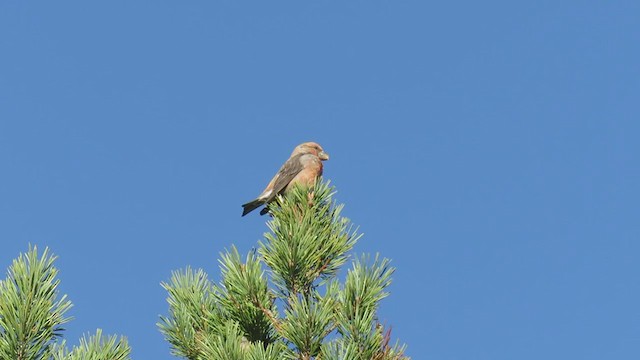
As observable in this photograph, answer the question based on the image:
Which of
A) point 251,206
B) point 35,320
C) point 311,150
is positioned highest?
point 311,150

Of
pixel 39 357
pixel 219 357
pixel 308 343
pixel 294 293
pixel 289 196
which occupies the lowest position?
pixel 39 357

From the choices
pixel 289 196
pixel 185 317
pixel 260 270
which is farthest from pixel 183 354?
pixel 289 196

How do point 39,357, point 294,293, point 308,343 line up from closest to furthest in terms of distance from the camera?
point 39,357, point 308,343, point 294,293

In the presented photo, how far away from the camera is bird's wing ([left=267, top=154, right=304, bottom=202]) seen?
8625 millimetres

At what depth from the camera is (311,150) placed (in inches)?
393

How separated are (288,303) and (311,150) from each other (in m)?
5.58

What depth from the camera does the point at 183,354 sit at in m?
Result: 4.50

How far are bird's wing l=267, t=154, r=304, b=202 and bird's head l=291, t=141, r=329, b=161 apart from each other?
0.68 meters

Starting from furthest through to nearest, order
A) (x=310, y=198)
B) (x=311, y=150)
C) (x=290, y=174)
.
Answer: (x=311, y=150), (x=290, y=174), (x=310, y=198)

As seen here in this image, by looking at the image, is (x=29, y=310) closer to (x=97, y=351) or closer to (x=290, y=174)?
(x=97, y=351)

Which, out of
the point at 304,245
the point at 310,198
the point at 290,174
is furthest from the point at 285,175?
the point at 304,245

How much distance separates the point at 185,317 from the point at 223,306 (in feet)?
0.68

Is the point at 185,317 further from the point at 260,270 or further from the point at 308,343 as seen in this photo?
the point at 308,343

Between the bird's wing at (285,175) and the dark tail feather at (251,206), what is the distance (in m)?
0.17
